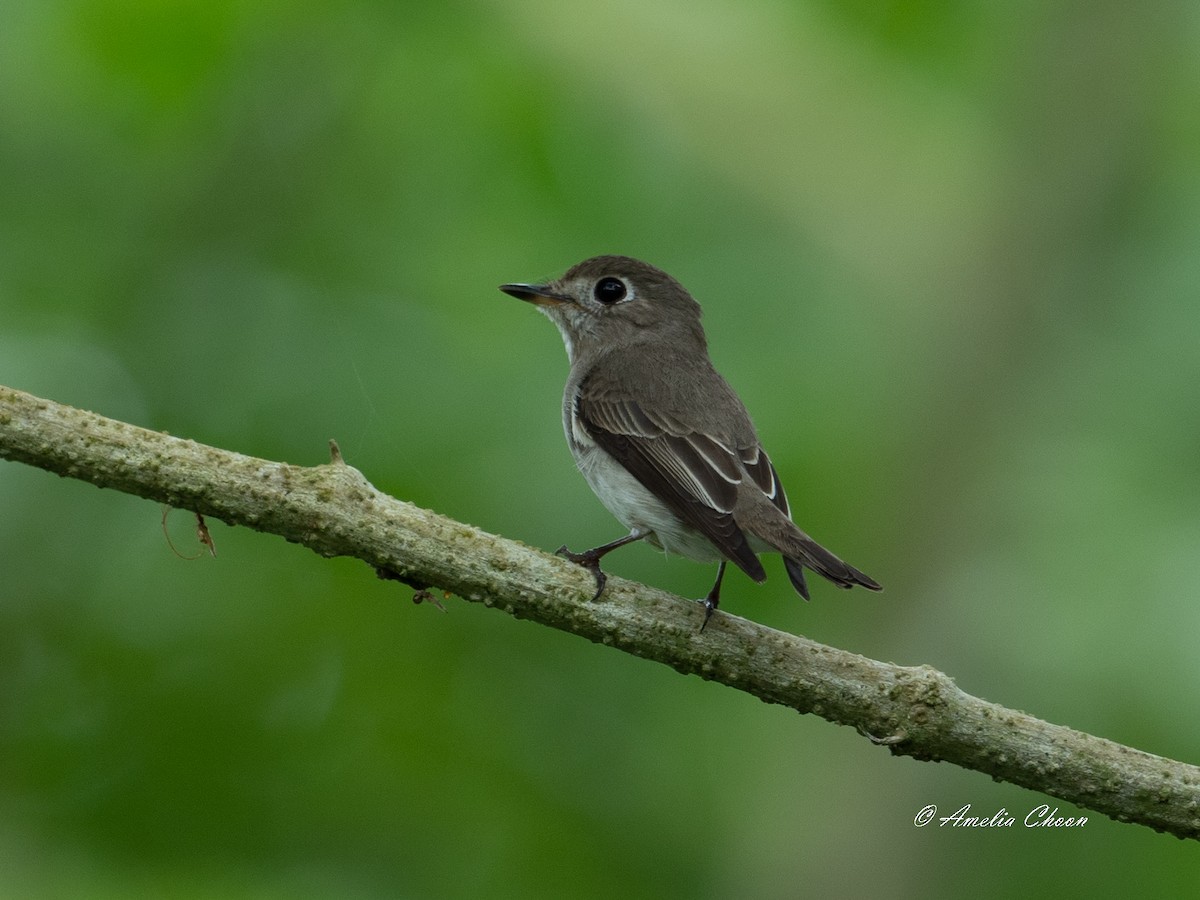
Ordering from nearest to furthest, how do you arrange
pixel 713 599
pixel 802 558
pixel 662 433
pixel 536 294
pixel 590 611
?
1. pixel 590 611
2. pixel 802 558
3. pixel 713 599
4. pixel 662 433
5. pixel 536 294

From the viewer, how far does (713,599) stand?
139 inches

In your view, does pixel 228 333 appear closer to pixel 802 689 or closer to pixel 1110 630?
pixel 802 689

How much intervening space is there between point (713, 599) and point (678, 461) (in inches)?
21.8

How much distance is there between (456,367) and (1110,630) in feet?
7.03

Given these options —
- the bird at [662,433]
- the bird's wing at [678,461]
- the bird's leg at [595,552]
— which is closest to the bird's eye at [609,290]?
the bird at [662,433]

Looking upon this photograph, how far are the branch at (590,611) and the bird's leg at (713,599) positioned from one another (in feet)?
0.08

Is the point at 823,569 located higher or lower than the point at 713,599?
higher

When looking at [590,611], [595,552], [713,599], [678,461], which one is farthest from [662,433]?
[590,611]

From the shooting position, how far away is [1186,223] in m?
4.46

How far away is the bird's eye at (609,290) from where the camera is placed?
4.93 metres

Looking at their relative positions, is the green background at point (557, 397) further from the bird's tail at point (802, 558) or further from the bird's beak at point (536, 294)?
the bird's tail at point (802, 558)

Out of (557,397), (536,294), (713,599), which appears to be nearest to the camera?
(713,599)

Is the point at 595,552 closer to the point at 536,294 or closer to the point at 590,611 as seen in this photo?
the point at 590,611

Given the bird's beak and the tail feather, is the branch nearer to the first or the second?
the tail feather
